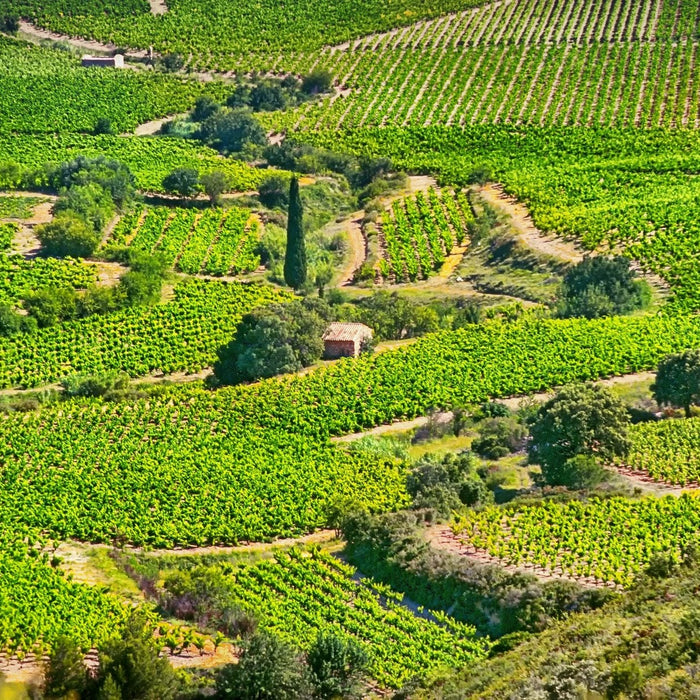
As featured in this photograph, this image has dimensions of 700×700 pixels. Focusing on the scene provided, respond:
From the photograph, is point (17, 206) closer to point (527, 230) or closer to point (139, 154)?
point (139, 154)

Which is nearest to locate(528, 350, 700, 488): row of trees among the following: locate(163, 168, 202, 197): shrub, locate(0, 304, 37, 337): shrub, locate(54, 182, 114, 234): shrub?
locate(0, 304, 37, 337): shrub

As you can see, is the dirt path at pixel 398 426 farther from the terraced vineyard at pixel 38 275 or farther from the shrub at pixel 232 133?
the shrub at pixel 232 133

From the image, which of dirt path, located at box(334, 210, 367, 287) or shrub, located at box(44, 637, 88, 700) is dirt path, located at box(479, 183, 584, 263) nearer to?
dirt path, located at box(334, 210, 367, 287)

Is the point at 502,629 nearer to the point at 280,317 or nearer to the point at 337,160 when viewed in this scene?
the point at 280,317

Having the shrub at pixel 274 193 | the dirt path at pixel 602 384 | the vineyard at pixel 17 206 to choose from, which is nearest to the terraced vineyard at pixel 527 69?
the shrub at pixel 274 193

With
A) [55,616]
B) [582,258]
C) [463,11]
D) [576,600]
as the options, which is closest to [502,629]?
[576,600]

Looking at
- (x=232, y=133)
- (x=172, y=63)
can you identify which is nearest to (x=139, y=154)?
(x=232, y=133)
